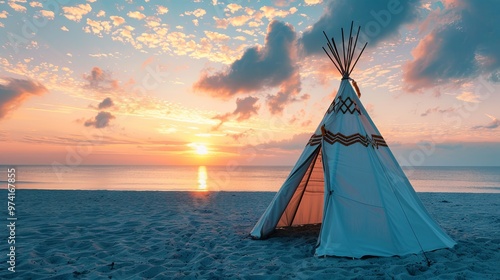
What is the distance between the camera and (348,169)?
21.8ft

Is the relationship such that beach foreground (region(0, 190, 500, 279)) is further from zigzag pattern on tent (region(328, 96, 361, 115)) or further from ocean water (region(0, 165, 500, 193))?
ocean water (region(0, 165, 500, 193))

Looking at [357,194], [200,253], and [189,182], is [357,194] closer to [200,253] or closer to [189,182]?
[200,253]

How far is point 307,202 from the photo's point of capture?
9.38m

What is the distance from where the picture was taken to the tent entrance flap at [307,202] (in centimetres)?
885

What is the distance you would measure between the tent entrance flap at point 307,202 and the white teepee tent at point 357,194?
5.21 feet

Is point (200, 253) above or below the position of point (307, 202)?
below

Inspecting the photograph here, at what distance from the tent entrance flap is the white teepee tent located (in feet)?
5.21

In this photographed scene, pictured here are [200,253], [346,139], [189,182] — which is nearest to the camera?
[200,253]

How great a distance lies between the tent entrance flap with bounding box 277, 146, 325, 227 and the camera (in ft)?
29.0

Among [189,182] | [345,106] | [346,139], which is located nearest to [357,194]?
[346,139]

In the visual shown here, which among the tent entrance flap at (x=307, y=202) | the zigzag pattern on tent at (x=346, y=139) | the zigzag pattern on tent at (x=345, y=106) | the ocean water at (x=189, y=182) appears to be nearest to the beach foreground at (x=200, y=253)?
the tent entrance flap at (x=307, y=202)

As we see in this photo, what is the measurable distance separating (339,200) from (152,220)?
6.26 meters

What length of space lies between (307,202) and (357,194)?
312cm

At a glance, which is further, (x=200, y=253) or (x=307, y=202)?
(x=307, y=202)
